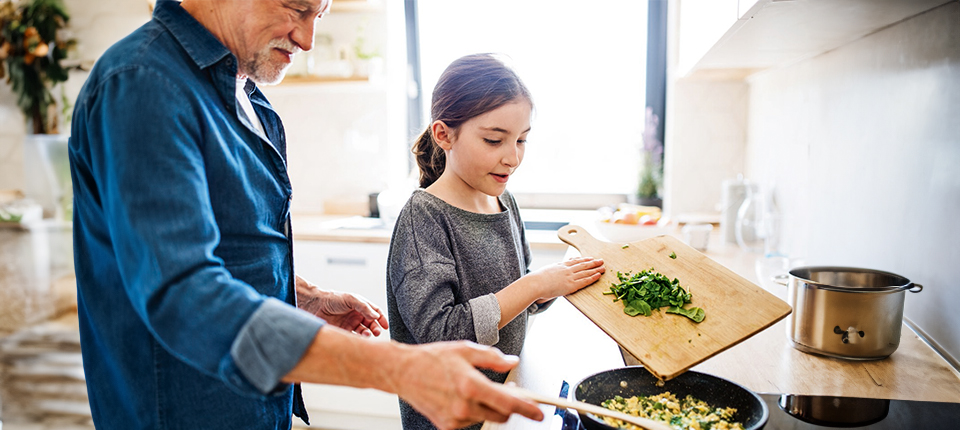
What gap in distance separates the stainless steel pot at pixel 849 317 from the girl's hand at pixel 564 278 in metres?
0.36

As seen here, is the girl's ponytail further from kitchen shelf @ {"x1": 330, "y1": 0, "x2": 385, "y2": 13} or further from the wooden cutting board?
kitchen shelf @ {"x1": 330, "y1": 0, "x2": 385, "y2": 13}

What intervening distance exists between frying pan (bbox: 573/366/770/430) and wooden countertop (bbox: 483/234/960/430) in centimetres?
6

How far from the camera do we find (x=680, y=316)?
980 millimetres

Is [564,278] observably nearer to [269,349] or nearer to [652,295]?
[652,295]

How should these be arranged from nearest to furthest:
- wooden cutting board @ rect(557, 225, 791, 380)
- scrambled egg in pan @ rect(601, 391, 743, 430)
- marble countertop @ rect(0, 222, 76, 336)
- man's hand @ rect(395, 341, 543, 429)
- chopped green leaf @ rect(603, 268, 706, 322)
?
1. man's hand @ rect(395, 341, 543, 429)
2. scrambled egg in pan @ rect(601, 391, 743, 430)
3. wooden cutting board @ rect(557, 225, 791, 380)
4. chopped green leaf @ rect(603, 268, 706, 322)
5. marble countertop @ rect(0, 222, 76, 336)

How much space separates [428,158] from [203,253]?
781mm

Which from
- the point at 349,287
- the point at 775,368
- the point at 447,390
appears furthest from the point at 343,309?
the point at 349,287

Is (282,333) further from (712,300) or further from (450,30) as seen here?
(450,30)

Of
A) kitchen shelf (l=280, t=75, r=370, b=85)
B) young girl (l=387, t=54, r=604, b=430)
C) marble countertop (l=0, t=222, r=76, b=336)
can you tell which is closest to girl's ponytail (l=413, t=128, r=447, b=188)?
young girl (l=387, t=54, r=604, b=430)

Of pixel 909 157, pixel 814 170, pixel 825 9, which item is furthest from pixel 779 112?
pixel 825 9

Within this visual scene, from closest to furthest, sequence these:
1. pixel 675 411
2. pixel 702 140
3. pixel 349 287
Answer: pixel 675 411, pixel 349 287, pixel 702 140

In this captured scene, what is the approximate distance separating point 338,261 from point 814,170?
181cm

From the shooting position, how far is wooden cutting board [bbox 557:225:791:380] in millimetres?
881

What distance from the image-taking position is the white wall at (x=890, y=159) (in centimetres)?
105
